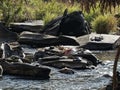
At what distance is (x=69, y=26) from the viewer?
2994cm

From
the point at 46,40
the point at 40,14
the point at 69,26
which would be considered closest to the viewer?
the point at 46,40

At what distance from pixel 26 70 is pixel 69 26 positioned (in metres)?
12.2

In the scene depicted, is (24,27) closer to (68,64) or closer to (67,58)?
(67,58)

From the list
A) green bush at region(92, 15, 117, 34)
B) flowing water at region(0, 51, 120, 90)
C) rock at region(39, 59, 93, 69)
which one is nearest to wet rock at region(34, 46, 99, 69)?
rock at region(39, 59, 93, 69)

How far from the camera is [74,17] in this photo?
99.2 ft

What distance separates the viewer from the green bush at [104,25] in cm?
3133

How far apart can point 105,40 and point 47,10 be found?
36.5 feet

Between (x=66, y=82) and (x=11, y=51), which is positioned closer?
(x=66, y=82)

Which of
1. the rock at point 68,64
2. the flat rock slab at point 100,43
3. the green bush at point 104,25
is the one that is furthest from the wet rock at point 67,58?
the green bush at point 104,25

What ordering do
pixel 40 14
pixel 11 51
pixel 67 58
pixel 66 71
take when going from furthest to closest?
pixel 40 14, pixel 11 51, pixel 67 58, pixel 66 71

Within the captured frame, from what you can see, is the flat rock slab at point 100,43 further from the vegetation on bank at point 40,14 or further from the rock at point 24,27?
the rock at point 24,27

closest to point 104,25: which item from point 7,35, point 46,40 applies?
point 46,40

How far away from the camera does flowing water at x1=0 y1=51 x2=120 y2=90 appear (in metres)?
16.3

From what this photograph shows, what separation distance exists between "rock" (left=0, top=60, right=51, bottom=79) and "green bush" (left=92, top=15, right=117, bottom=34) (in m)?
13.8
